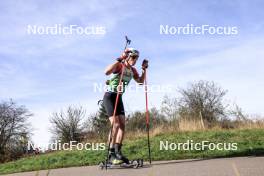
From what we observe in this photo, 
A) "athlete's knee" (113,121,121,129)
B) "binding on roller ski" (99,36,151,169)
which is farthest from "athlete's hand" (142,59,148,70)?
"athlete's knee" (113,121,121,129)

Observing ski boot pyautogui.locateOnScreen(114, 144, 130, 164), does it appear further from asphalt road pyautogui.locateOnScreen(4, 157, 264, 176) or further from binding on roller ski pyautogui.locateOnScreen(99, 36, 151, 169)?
asphalt road pyautogui.locateOnScreen(4, 157, 264, 176)

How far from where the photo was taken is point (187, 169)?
265 inches

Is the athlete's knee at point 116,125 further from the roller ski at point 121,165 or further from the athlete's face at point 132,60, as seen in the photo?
the athlete's face at point 132,60

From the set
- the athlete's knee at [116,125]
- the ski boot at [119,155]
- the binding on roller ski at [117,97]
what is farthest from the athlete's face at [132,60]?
the ski boot at [119,155]

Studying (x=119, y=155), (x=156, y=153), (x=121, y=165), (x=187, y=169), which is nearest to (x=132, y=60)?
(x=119, y=155)

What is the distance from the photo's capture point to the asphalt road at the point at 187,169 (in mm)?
6266

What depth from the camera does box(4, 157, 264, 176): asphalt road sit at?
20.6ft

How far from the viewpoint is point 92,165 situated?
26.4 feet

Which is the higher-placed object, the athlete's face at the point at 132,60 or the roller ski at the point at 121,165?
the athlete's face at the point at 132,60

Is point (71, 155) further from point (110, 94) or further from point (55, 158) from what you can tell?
point (110, 94)

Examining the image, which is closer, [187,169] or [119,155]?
[187,169]

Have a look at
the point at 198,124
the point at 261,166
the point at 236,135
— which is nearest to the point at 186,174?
the point at 261,166

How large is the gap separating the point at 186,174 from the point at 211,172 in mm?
360

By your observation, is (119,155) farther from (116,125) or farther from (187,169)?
(187,169)
